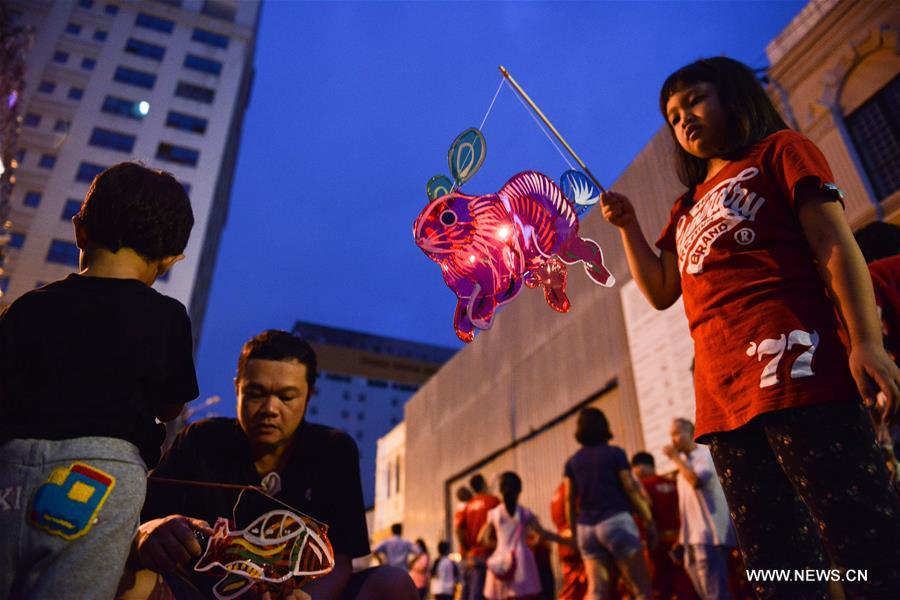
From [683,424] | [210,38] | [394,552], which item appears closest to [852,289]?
[683,424]

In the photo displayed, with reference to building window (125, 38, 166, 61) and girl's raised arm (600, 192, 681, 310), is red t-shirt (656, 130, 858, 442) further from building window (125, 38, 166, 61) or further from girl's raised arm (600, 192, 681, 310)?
building window (125, 38, 166, 61)

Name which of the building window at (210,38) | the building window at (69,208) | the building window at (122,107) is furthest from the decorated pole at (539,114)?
the building window at (210,38)

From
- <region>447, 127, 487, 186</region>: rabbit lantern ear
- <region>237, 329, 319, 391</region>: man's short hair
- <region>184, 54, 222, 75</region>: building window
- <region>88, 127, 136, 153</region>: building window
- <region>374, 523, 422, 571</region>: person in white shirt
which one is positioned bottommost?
<region>374, 523, 422, 571</region>: person in white shirt

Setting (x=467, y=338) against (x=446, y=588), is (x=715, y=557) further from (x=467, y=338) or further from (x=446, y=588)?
(x=446, y=588)

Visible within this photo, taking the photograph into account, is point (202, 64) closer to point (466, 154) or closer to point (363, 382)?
point (363, 382)

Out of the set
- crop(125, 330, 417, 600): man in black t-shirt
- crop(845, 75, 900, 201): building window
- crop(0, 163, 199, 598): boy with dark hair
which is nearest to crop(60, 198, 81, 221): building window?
crop(845, 75, 900, 201): building window

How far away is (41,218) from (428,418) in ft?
73.2

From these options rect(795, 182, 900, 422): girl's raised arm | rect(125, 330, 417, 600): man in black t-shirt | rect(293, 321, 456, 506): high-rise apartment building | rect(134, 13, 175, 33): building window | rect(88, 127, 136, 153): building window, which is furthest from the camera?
rect(293, 321, 456, 506): high-rise apartment building

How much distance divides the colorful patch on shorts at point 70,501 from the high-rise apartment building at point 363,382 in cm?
5453

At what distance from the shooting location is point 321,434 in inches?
76.0

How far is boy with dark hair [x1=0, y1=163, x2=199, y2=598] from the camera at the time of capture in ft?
3.42

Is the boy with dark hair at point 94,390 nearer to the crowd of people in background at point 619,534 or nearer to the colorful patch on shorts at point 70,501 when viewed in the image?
the colorful patch on shorts at point 70,501

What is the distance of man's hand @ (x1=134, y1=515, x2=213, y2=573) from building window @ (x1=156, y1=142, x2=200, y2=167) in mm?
35628

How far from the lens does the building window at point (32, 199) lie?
94.2 ft
